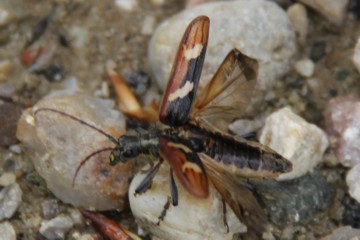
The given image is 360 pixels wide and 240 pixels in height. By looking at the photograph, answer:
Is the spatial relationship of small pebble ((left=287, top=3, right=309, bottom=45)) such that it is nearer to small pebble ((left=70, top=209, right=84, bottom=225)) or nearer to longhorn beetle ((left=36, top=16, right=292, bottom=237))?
longhorn beetle ((left=36, top=16, right=292, bottom=237))

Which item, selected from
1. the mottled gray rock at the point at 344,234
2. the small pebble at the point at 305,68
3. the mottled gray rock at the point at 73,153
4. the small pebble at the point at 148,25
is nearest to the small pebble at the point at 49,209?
the mottled gray rock at the point at 73,153

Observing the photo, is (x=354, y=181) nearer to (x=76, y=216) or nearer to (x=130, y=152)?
(x=130, y=152)

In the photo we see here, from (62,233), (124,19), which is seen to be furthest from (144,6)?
(62,233)

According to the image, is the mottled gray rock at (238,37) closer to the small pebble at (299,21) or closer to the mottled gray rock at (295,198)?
the small pebble at (299,21)

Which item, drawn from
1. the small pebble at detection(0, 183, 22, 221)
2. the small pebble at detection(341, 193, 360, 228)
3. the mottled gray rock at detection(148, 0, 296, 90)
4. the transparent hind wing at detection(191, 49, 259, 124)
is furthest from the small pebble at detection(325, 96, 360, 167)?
the small pebble at detection(0, 183, 22, 221)

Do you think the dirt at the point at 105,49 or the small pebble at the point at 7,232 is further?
the dirt at the point at 105,49

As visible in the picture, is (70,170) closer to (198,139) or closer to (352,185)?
(198,139)
